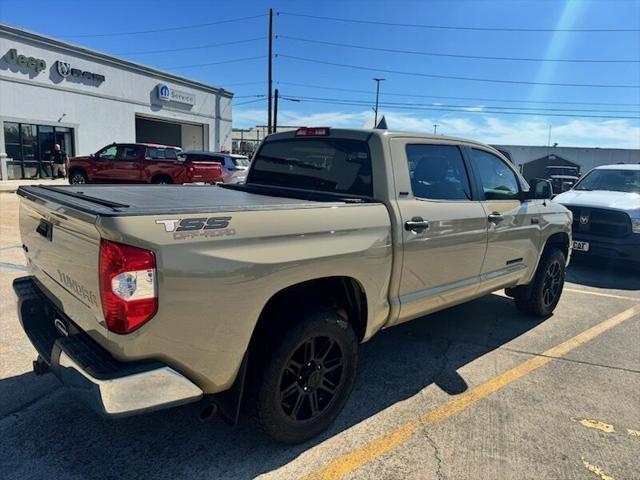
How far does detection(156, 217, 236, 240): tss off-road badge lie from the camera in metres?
2.11

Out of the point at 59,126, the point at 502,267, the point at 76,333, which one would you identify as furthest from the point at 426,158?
the point at 59,126

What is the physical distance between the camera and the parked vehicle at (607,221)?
7660 mm

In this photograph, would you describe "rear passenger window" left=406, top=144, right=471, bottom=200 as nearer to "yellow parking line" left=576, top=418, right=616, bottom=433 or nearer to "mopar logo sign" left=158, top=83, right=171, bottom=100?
"yellow parking line" left=576, top=418, right=616, bottom=433

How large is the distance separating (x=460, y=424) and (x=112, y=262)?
7.92 feet

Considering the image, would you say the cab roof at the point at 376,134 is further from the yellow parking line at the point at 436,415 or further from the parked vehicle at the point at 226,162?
the parked vehicle at the point at 226,162

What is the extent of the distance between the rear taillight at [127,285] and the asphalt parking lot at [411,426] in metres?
1.02

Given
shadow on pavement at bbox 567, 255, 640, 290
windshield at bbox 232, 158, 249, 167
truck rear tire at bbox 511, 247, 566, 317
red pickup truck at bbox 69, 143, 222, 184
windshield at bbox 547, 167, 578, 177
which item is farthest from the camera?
windshield at bbox 547, 167, 578, 177

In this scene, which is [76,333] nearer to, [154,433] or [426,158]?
[154,433]

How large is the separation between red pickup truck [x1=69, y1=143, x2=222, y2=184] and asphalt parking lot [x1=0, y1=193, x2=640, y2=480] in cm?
1266

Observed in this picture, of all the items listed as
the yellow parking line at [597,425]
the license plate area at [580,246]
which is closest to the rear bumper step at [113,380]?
the yellow parking line at [597,425]

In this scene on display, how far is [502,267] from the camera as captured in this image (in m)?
4.46

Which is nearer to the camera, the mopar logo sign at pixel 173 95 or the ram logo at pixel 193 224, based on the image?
the ram logo at pixel 193 224

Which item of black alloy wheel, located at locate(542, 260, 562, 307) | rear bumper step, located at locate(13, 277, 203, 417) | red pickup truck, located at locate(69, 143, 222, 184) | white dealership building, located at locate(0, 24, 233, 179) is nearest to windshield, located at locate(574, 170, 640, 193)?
black alloy wheel, located at locate(542, 260, 562, 307)

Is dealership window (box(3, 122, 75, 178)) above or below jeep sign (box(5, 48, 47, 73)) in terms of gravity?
below
